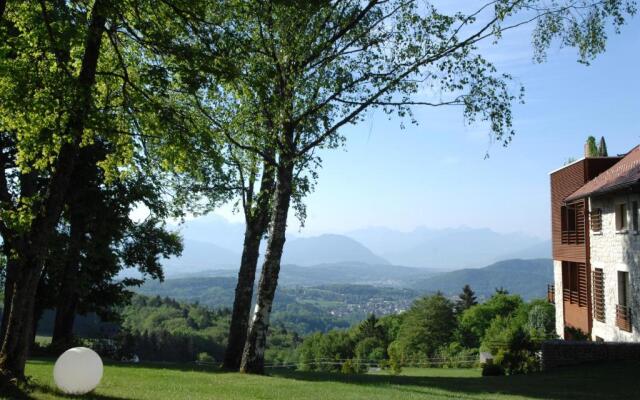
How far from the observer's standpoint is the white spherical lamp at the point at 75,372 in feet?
32.4

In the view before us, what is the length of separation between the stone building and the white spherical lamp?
18.4 meters

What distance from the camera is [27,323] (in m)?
10.5

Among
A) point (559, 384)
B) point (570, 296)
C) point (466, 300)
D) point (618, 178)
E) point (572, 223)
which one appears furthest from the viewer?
point (466, 300)

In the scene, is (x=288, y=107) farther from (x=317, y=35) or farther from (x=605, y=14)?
(x=605, y=14)

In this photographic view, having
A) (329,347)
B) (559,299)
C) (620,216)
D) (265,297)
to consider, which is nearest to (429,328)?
(329,347)

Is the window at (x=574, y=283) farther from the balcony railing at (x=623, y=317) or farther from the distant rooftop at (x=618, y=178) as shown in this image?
the balcony railing at (x=623, y=317)

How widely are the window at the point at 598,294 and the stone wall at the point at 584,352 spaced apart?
8.41 m

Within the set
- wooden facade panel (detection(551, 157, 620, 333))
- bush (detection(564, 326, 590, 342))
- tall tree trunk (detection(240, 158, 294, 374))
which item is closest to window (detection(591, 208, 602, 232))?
wooden facade panel (detection(551, 157, 620, 333))

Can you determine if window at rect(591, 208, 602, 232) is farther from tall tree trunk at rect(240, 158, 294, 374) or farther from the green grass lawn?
tall tree trunk at rect(240, 158, 294, 374)

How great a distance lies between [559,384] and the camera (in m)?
14.3

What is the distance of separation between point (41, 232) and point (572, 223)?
28956 millimetres

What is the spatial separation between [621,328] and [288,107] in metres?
17.1

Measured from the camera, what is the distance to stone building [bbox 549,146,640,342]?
21.8 m

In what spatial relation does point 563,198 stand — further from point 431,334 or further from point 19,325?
point 431,334
